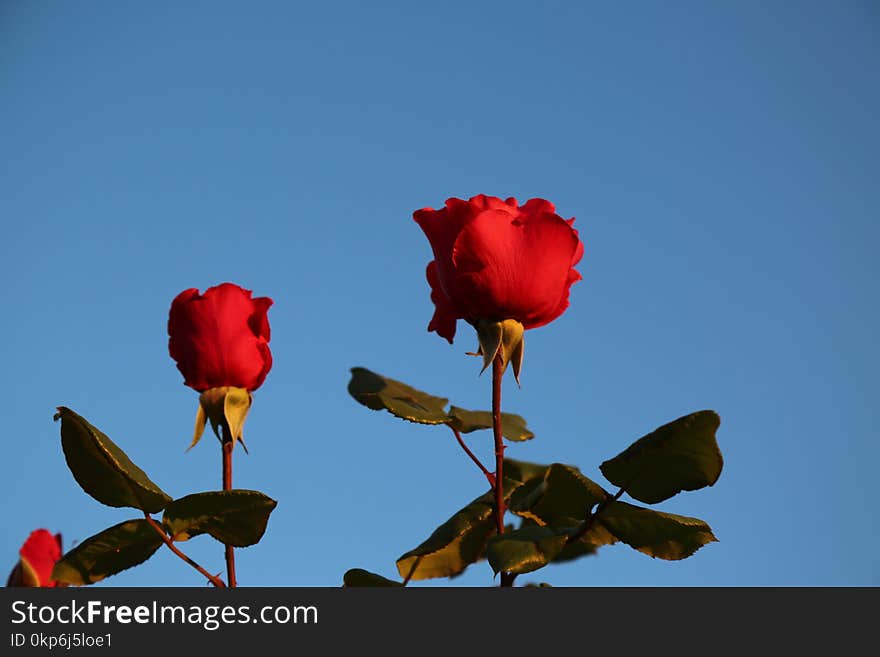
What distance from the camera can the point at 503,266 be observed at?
4.93ft

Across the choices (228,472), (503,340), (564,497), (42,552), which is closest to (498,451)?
(564,497)

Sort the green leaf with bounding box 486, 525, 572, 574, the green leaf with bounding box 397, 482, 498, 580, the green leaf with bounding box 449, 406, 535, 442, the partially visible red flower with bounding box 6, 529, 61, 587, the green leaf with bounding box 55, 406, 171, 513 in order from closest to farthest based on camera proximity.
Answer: the green leaf with bounding box 486, 525, 572, 574, the green leaf with bounding box 55, 406, 171, 513, the green leaf with bounding box 397, 482, 498, 580, the green leaf with bounding box 449, 406, 535, 442, the partially visible red flower with bounding box 6, 529, 61, 587

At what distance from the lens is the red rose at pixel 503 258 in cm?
150

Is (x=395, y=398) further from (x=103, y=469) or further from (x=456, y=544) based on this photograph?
(x=103, y=469)

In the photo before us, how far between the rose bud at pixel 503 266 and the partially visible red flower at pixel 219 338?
441 mm

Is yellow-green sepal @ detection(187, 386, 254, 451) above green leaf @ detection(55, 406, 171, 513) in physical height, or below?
above

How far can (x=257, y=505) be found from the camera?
4.17 ft

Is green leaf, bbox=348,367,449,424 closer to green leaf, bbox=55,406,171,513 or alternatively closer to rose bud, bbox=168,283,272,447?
rose bud, bbox=168,283,272,447

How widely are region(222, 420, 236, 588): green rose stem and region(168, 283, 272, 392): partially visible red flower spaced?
11 cm

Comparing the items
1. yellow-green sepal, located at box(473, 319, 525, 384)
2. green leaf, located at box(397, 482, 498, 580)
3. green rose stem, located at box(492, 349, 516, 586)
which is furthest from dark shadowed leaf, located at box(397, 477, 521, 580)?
yellow-green sepal, located at box(473, 319, 525, 384)

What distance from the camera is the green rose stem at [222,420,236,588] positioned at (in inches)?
55.9
